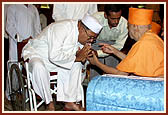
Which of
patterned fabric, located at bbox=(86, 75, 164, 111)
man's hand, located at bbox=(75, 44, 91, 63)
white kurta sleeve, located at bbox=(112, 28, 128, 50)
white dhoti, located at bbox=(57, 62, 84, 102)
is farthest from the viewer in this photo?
white kurta sleeve, located at bbox=(112, 28, 128, 50)

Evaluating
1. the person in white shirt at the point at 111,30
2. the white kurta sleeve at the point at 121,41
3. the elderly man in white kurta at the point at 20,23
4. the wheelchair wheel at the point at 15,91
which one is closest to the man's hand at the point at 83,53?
the person in white shirt at the point at 111,30

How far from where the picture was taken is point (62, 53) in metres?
2.91

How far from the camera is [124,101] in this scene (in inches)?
72.8

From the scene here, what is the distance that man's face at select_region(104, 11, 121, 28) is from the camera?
125 inches

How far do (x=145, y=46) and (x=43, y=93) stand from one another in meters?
1.18

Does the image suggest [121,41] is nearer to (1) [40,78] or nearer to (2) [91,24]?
(2) [91,24]

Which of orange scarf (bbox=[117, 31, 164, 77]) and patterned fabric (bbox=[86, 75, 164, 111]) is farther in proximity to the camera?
orange scarf (bbox=[117, 31, 164, 77])

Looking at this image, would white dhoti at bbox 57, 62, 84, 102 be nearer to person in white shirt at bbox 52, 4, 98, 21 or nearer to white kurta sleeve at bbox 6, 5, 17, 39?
person in white shirt at bbox 52, 4, 98, 21

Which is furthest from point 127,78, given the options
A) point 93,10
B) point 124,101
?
point 93,10

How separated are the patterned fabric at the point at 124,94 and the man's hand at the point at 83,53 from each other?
87 centimetres

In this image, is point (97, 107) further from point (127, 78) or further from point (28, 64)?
point (28, 64)

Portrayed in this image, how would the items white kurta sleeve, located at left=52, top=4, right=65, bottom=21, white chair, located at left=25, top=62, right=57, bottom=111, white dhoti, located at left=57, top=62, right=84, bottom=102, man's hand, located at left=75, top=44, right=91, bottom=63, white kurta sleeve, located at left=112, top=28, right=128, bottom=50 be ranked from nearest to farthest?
man's hand, located at left=75, top=44, right=91, bottom=63, white chair, located at left=25, top=62, right=57, bottom=111, white dhoti, located at left=57, top=62, right=84, bottom=102, white kurta sleeve, located at left=112, top=28, right=128, bottom=50, white kurta sleeve, located at left=52, top=4, right=65, bottom=21

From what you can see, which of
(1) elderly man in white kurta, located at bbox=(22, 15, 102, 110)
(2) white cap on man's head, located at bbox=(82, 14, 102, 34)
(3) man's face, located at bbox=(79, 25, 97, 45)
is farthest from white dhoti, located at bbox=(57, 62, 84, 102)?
(2) white cap on man's head, located at bbox=(82, 14, 102, 34)

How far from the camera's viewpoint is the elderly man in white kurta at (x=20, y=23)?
12.6 feet
